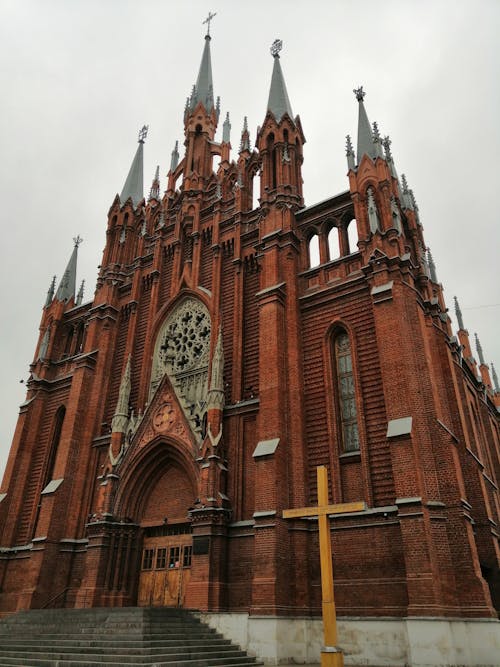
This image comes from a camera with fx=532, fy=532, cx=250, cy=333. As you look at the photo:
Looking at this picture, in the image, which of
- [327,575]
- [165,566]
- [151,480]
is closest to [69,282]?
[151,480]

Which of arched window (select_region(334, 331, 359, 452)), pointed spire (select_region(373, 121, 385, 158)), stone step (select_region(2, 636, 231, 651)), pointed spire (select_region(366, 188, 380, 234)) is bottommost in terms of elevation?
Answer: stone step (select_region(2, 636, 231, 651))

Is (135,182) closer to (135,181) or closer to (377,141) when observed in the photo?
(135,181)

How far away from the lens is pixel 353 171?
21891mm

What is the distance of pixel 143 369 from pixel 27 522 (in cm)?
869

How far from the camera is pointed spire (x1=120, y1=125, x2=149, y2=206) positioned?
1237 inches

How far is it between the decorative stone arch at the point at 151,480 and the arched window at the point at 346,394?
6.32 metres

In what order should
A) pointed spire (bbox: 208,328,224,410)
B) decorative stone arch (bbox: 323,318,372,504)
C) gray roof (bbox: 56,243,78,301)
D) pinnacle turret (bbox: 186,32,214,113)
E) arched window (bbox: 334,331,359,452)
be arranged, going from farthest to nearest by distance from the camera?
1. pinnacle turret (bbox: 186,32,214,113)
2. gray roof (bbox: 56,243,78,301)
3. pointed spire (bbox: 208,328,224,410)
4. arched window (bbox: 334,331,359,452)
5. decorative stone arch (bbox: 323,318,372,504)

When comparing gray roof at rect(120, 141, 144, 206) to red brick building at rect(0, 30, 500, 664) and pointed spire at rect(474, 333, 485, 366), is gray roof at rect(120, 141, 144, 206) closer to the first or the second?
red brick building at rect(0, 30, 500, 664)

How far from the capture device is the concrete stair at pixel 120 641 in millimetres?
13039

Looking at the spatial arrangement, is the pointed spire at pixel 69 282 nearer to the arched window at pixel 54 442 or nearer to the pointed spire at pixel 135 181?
the pointed spire at pixel 135 181

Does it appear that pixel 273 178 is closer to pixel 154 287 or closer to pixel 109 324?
pixel 154 287

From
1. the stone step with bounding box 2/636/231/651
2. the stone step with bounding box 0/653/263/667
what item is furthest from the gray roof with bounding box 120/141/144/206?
the stone step with bounding box 0/653/263/667

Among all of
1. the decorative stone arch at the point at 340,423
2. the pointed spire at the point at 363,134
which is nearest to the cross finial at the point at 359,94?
the pointed spire at the point at 363,134

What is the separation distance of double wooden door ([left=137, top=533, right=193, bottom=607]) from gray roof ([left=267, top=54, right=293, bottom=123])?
19.6 meters
